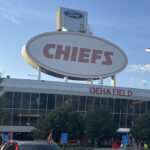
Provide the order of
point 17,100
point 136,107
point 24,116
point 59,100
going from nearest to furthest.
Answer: point 17,100
point 24,116
point 59,100
point 136,107

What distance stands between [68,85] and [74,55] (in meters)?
7.75

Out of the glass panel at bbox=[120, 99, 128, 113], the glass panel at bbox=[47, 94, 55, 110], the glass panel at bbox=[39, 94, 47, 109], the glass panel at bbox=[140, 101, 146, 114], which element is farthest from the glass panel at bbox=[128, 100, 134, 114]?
the glass panel at bbox=[39, 94, 47, 109]

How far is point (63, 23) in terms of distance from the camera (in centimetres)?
6116

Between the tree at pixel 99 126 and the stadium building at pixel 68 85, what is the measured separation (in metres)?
7.23

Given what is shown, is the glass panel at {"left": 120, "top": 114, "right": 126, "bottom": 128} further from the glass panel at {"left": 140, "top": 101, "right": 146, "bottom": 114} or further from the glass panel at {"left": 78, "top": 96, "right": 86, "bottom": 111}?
the glass panel at {"left": 78, "top": 96, "right": 86, "bottom": 111}

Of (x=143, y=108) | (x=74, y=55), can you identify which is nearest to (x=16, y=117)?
(x=74, y=55)

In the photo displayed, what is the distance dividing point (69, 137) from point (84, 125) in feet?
9.71

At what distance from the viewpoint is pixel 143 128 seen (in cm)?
4116

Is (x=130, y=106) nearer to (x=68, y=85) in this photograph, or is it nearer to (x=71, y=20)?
(x=68, y=85)

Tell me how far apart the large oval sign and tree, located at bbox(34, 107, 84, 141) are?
53.7ft

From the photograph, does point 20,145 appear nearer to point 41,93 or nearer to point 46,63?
point 41,93

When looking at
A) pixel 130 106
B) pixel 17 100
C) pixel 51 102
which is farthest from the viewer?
pixel 130 106

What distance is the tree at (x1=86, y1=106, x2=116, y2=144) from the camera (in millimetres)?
39688

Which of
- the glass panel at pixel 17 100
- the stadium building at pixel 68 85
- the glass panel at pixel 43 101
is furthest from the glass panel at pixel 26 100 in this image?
the glass panel at pixel 43 101
